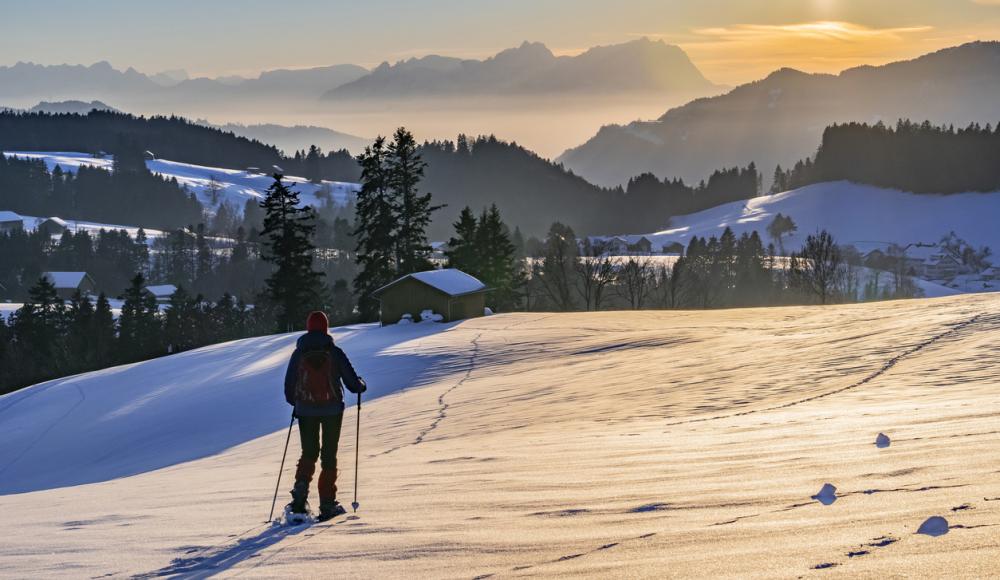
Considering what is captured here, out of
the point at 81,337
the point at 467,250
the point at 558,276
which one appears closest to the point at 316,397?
the point at 467,250

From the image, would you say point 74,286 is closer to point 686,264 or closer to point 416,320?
point 686,264

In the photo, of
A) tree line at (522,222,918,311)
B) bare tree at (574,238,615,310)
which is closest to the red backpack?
bare tree at (574,238,615,310)

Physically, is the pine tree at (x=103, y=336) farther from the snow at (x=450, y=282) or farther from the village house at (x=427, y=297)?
the snow at (x=450, y=282)

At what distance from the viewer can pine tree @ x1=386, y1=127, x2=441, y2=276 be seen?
6338cm

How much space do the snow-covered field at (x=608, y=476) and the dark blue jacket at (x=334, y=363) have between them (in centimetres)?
114

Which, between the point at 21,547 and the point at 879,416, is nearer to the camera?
the point at 21,547

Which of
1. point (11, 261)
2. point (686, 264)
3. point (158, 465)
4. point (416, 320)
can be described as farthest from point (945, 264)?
point (11, 261)

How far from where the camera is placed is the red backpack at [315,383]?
8.80 meters

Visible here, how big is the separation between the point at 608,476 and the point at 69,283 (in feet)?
580

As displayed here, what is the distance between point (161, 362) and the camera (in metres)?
39.7

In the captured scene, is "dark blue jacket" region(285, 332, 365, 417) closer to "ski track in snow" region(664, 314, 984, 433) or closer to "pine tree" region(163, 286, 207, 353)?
"ski track in snow" region(664, 314, 984, 433)

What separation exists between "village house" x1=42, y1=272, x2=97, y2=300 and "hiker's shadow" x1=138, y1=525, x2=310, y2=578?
169003 mm

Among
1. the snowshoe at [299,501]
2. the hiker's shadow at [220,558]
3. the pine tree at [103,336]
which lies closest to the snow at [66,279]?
the pine tree at [103,336]

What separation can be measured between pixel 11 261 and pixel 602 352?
19150cm
